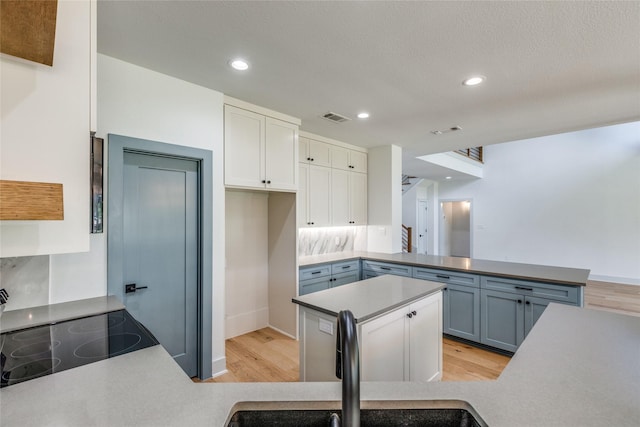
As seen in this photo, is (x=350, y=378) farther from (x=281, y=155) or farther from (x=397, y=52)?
(x=281, y=155)

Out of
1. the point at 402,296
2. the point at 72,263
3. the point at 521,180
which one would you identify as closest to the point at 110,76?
the point at 72,263

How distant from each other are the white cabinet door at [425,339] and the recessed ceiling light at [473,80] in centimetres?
180

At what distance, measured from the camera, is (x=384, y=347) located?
1959mm

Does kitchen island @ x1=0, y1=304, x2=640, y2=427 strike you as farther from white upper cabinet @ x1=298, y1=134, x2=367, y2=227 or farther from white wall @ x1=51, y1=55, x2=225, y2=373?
white upper cabinet @ x1=298, y1=134, x2=367, y2=227

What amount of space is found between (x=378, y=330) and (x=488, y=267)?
7.40ft

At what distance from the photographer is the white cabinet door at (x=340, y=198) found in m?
4.28

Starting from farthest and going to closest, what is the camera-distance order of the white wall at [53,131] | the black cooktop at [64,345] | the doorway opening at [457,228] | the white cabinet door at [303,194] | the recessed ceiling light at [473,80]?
the doorway opening at [457,228] → the white cabinet door at [303,194] → the recessed ceiling light at [473,80] → the black cooktop at [64,345] → the white wall at [53,131]

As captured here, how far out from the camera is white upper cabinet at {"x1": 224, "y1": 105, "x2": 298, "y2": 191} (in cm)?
281

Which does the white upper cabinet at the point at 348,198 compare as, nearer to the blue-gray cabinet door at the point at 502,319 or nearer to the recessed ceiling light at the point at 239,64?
the blue-gray cabinet door at the point at 502,319

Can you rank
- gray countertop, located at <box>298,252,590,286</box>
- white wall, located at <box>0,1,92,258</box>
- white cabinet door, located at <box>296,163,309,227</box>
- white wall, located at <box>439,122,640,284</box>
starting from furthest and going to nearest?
white wall, located at <box>439,122,640,284</box> < white cabinet door, located at <box>296,163,309,227</box> < gray countertop, located at <box>298,252,590,286</box> < white wall, located at <box>0,1,92,258</box>

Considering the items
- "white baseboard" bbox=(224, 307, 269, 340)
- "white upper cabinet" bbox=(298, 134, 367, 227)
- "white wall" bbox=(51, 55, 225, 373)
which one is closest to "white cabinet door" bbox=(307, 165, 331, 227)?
"white upper cabinet" bbox=(298, 134, 367, 227)

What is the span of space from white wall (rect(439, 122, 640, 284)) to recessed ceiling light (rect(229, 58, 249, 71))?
8067 mm

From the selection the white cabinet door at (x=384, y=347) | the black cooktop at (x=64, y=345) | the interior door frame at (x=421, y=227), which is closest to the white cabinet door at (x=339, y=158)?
the white cabinet door at (x=384, y=347)

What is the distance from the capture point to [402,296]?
2.13m
